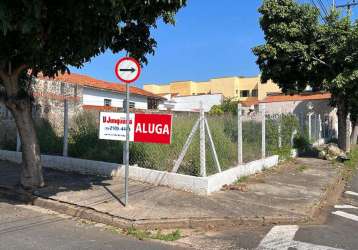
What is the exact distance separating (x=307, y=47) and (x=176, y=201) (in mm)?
11466

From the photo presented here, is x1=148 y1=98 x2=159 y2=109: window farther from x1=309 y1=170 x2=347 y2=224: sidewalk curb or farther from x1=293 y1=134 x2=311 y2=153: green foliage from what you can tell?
x1=309 y1=170 x2=347 y2=224: sidewalk curb

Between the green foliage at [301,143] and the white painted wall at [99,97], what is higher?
the white painted wall at [99,97]

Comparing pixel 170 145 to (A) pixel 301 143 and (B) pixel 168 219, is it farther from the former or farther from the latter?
(A) pixel 301 143

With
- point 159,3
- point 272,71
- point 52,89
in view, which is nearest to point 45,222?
point 159,3

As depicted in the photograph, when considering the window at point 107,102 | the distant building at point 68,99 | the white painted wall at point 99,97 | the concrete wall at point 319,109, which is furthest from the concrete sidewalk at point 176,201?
the window at point 107,102

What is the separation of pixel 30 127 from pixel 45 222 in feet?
8.64

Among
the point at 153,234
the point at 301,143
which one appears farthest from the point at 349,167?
the point at 153,234

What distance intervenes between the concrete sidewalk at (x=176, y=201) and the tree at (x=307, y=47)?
6.93m

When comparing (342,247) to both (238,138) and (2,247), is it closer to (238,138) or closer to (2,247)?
(2,247)

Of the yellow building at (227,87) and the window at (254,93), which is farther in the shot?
the yellow building at (227,87)

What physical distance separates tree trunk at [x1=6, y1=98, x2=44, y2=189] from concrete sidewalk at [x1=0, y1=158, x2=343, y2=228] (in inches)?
14.3

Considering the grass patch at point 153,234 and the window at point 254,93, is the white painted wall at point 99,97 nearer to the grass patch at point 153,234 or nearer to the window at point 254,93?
the grass patch at point 153,234

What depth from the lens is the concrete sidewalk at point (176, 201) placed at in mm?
7809

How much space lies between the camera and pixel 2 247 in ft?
20.4
